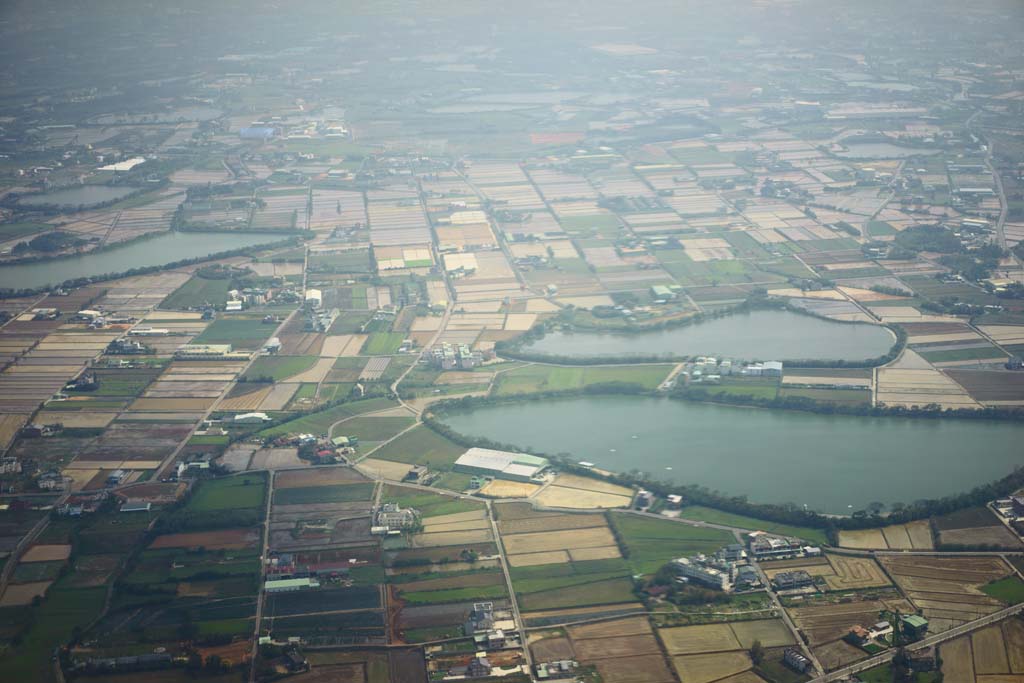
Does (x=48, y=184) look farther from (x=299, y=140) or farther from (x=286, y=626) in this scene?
(x=286, y=626)

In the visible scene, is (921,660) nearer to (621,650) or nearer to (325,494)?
(621,650)

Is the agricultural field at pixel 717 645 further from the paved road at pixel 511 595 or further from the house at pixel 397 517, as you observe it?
the house at pixel 397 517

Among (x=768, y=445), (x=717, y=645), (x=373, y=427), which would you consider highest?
(x=717, y=645)

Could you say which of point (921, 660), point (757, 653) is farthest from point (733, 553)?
point (921, 660)

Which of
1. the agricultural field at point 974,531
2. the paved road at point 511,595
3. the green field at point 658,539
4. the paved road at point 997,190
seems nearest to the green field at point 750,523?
the green field at point 658,539

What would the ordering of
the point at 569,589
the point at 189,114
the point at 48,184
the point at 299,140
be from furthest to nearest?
the point at 189,114
the point at 299,140
the point at 48,184
the point at 569,589

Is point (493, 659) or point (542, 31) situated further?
point (542, 31)

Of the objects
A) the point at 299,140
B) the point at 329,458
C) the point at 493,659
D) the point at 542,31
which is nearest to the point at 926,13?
the point at 542,31
